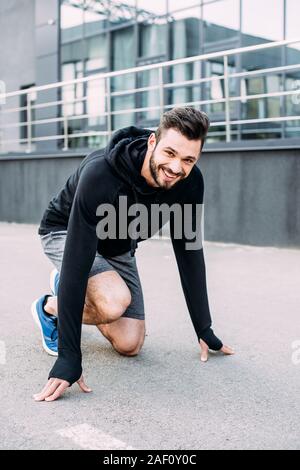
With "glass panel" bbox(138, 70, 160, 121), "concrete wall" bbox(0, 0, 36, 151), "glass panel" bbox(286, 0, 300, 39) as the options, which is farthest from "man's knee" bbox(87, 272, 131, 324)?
"concrete wall" bbox(0, 0, 36, 151)

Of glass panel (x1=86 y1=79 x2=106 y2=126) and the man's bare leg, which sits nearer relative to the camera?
the man's bare leg

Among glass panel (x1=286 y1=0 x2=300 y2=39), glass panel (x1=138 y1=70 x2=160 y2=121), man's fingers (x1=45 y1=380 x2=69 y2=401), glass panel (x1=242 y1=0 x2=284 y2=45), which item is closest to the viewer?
man's fingers (x1=45 y1=380 x2=69 y2=401)

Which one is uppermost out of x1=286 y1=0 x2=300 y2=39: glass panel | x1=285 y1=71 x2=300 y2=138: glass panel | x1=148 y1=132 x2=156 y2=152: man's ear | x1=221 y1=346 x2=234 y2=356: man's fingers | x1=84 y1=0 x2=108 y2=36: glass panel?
x1=84 y1=0 x2=108 y2=36: glass panel

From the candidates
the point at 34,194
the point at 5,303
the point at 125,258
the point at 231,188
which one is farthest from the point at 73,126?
the point at 125,258

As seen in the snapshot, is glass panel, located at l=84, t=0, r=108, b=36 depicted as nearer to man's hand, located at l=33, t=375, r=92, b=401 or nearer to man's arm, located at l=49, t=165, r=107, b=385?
man's arm, located at l=49, t=165, r=107, b=385

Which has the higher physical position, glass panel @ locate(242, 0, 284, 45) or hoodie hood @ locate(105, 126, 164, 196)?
glass panel @ locate(242, 0, 284, 45)

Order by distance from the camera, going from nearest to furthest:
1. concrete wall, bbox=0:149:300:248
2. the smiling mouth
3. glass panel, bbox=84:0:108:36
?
the smiling mouth, concrete wall, bbox=0:149:300:248, glass panel, bbox=84:0:108:36

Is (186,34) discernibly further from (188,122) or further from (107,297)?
(188,122)

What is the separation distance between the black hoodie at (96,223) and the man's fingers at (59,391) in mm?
32

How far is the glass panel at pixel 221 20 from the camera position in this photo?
40.9 feet

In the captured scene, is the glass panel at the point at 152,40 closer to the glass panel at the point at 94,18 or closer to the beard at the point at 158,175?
the glass panel at the point at 94,18

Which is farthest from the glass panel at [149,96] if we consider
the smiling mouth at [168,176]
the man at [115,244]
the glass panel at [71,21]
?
the smiling mouth at [168,176]

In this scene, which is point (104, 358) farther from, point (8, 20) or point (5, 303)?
point (8, 20)

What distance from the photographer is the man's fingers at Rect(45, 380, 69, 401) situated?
2.77 m
